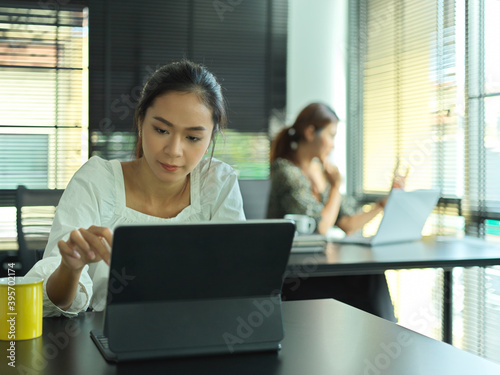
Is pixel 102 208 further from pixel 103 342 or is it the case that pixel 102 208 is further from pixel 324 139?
pixel 324 139

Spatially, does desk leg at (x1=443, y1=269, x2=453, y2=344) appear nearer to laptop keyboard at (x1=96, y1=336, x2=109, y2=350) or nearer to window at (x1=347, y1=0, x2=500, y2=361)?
window at (x1=347, y1=0, x2=500, y2=361)

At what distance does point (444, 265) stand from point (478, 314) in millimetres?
1035

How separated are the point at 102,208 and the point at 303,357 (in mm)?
777

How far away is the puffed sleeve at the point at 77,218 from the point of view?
1.31m

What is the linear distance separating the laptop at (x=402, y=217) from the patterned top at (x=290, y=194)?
0.39 m

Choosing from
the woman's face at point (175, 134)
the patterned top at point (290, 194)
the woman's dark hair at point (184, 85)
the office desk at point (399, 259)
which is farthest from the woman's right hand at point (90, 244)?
the patterned top at point (290, 194)

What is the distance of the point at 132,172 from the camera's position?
168 centimetres

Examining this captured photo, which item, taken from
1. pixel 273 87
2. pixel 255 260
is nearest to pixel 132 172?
pixel 255 260

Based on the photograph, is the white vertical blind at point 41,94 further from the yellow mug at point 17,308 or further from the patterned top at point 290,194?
the yellow mug at point 17,308

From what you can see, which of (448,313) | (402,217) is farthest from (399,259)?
(448,313)

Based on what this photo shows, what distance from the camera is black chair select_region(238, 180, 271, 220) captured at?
9.33 ft

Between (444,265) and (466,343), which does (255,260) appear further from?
(466,343)

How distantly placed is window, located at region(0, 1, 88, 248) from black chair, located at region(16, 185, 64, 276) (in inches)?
53.6

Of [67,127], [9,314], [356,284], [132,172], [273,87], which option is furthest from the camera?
[273,87]
